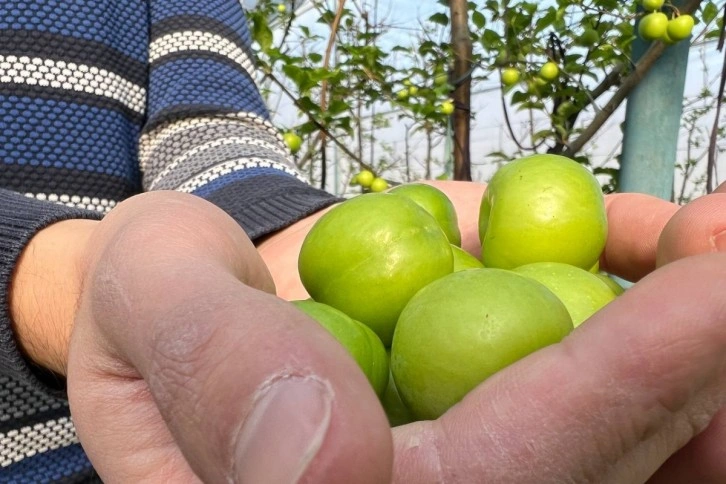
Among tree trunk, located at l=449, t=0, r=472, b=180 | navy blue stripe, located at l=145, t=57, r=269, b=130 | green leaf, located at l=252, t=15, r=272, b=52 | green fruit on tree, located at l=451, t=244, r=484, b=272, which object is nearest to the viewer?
green fruit on tree, located at l=451, t=244, r=484, b=272

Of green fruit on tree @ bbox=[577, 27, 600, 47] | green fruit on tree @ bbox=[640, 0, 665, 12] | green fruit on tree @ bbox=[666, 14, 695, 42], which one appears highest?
green fruit on tree @ bbox=[640, 0, 665, 12]

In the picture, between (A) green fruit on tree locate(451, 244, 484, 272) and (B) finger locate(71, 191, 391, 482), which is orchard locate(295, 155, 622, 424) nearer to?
(A) green fruit on tree locate(451, 244, 484, 272)

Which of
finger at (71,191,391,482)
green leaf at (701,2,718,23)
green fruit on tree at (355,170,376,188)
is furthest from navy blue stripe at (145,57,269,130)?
green leaf at (701,2,718,23)

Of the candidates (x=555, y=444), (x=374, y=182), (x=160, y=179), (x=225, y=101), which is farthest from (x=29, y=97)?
(x=374, y=182)

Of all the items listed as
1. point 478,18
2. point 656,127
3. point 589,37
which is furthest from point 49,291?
point 478,18

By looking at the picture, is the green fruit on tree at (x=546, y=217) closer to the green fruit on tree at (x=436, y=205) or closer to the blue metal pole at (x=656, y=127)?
the green fruit on tree at (x=436, y=205)

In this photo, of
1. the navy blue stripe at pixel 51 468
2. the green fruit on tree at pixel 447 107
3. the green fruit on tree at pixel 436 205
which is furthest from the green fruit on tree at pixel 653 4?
the navy blue stripe at pixel 51 468

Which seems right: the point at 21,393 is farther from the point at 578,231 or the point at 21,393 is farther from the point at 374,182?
the point at 374,182
